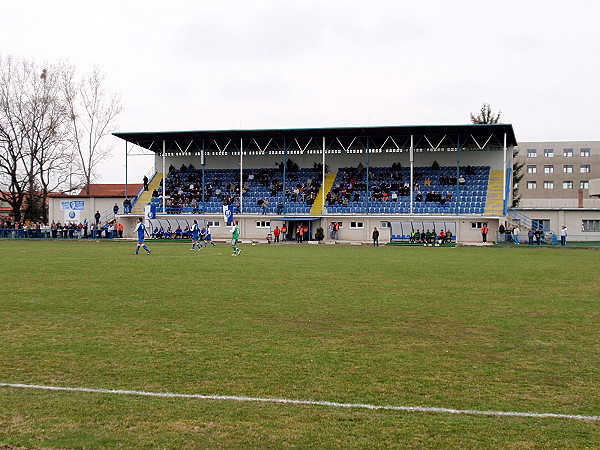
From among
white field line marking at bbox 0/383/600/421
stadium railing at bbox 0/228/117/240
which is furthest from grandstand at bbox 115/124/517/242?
white field line marking at bbox 0/383/600/421

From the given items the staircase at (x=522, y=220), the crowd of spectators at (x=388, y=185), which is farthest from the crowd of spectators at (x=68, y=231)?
the staircase at (x=522, y=220)

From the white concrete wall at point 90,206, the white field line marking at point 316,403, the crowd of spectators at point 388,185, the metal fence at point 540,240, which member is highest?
the crowd of spectators at point 388,185

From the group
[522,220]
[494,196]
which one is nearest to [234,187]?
[494,196]

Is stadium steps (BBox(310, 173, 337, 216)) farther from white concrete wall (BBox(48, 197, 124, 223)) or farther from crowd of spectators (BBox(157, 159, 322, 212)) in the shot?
white concrete wall (BBox(48, 197, 124, 223))

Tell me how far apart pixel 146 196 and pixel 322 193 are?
1871 centimetres

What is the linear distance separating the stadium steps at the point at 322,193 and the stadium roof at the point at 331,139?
3072mm

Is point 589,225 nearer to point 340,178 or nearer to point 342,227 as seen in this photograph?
point 342,227

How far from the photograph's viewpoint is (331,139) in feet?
189

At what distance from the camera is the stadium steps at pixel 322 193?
54.9 metres

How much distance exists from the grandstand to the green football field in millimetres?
37506

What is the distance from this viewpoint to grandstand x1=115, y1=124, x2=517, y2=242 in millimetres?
52531

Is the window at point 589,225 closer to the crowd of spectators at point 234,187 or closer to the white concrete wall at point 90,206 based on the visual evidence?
the crowd of spectators at point 234,187

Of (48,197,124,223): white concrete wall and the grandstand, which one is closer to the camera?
the grandstand

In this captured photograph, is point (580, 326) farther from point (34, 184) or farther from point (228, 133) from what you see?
point (34, 184)
